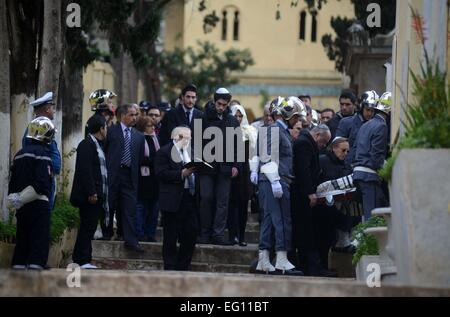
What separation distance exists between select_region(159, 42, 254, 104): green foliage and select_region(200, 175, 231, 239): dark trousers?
75.5 ft

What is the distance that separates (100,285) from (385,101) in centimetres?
852

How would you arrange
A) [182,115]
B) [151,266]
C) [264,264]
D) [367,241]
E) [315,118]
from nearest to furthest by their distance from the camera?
[367,241] < [264,264] < [151,266] < [182,115] < [315,118]

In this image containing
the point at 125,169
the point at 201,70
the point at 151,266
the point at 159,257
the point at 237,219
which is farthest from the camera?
the point at 201,70

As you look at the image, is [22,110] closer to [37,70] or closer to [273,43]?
[37,70]

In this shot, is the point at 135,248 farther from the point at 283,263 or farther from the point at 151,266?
the point at 283,263

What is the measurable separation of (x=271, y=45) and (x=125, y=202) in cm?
4317

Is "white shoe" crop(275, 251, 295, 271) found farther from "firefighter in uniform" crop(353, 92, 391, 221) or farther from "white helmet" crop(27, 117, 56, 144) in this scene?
"white helmet" crop(27, 117, 56, 144)

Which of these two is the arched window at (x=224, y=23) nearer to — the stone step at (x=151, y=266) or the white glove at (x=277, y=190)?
the stone step at (x=151, y=266)

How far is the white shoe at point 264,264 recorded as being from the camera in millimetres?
19812

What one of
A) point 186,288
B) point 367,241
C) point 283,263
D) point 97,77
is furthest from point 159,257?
point 97,77

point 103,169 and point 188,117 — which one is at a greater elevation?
point 188,117

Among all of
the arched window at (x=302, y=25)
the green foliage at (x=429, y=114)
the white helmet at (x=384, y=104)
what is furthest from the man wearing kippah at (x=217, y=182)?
the arched window at (x=302, y=25)

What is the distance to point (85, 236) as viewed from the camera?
19781 millimetres

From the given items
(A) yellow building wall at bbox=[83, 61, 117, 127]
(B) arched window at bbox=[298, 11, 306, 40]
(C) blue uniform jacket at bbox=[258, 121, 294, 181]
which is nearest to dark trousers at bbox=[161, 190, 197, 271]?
(C) blue uniform jacket at bbox=[258, 121, 294, 181]
